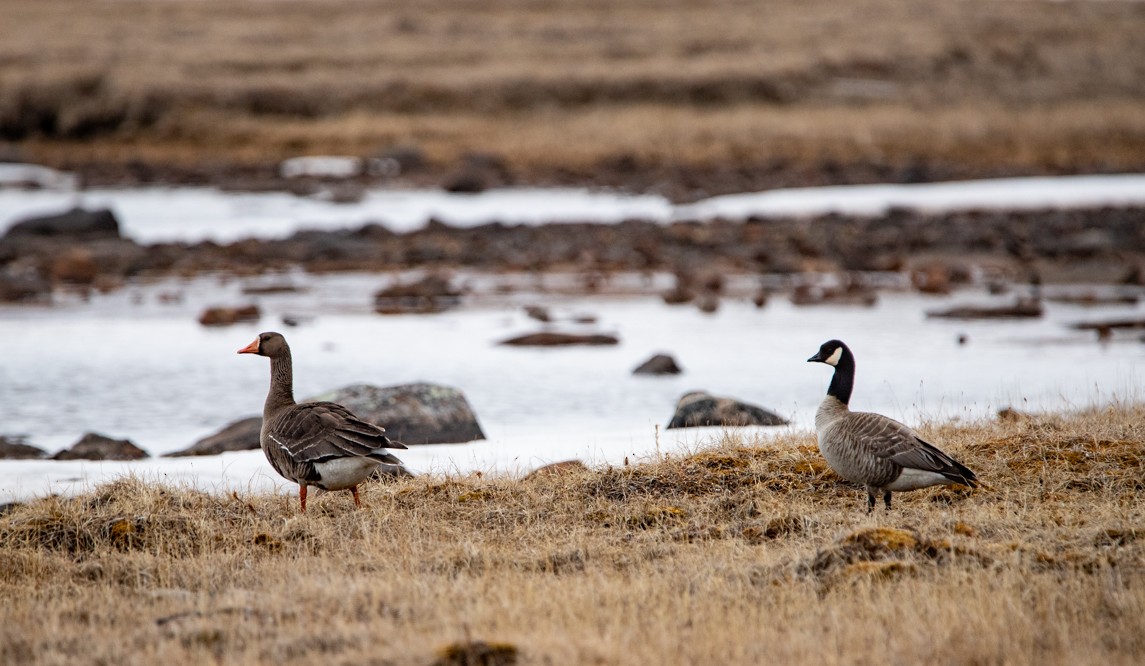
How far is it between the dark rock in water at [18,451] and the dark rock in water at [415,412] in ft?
9.04

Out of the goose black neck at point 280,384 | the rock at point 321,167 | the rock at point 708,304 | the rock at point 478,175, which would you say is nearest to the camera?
the goose black neck at point 280,384

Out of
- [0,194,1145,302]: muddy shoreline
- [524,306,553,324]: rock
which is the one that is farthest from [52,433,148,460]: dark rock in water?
[0,194,1145,302]: muddy shoreline

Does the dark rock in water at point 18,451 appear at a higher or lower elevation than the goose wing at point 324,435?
lower

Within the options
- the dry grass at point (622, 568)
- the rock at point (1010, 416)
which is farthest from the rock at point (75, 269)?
the rock at point (1010, 416)

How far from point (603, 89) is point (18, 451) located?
51.8 m

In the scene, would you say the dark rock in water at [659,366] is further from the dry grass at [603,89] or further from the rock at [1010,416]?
the dry grass at [603,89]

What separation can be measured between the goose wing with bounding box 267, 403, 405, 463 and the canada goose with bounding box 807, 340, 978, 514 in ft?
8.98

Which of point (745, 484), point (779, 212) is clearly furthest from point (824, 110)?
point (745, 484)

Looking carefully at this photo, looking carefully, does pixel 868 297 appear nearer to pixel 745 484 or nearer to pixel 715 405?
pixel 715 405

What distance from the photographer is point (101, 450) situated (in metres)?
11.2

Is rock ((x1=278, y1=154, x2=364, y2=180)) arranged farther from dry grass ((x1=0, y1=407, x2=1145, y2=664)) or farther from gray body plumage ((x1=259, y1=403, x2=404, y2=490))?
dry grass ((x1=0, y1=407, x2=1145, y2=664))

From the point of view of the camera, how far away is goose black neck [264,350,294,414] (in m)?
8.57

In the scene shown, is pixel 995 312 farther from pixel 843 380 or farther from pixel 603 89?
pixel 603 89

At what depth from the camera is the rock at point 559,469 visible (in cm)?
878
